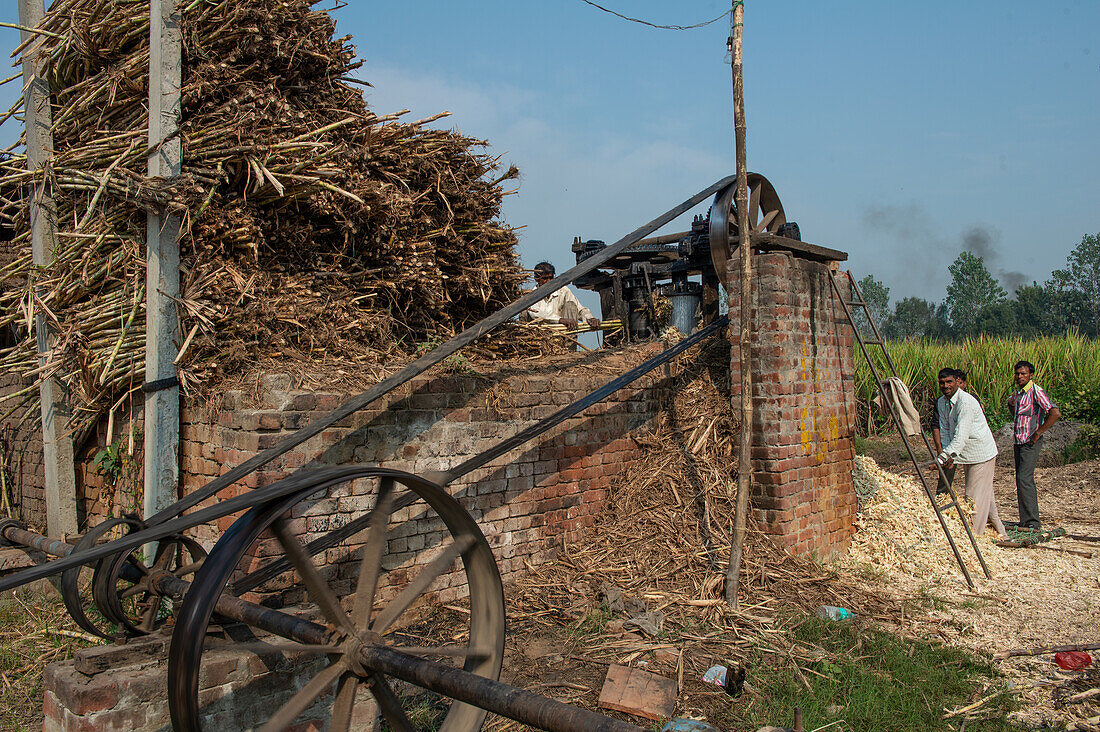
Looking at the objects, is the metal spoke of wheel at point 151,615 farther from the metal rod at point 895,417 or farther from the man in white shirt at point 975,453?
the man in white shirt at point 975,453

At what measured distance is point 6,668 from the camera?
180 inches

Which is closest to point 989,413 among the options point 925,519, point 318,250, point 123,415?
point 925,519

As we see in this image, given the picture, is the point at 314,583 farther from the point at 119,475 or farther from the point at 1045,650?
the point at 1045,650

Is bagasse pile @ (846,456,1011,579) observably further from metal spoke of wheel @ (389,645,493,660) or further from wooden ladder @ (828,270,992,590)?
metal spoke of wheel @ (389,645,493,660)

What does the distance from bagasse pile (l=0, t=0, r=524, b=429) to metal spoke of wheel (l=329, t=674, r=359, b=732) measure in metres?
2.40

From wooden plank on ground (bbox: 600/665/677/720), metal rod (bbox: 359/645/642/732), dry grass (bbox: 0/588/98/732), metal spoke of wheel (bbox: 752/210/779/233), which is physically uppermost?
metal spoke of wheel (bbox: 752/210/779/233)

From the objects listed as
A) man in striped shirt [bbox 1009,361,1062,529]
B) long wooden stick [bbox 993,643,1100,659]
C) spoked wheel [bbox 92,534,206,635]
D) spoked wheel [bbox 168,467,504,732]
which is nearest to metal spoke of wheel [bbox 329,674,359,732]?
spoked wheel [bbox 168,467,504,732]

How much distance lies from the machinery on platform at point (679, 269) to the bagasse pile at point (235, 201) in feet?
6.52

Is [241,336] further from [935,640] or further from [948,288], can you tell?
[948,288]

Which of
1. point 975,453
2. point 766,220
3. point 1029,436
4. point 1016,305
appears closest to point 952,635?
point 975,453

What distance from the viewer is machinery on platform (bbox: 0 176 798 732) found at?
2.47m

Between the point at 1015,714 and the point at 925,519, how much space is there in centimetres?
370

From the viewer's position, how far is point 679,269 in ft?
26.8

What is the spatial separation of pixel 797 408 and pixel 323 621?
4220 millimetres
